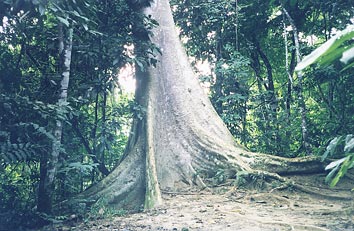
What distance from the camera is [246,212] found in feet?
12.8

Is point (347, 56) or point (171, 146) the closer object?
point (347, 56)

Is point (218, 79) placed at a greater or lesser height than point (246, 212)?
greater

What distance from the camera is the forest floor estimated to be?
10.9 feet

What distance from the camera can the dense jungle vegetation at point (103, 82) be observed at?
3740 mm

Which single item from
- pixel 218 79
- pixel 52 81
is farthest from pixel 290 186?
pixel 218 79

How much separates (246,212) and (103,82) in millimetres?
2875

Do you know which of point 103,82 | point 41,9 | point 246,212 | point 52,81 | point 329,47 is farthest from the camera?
point 103,82

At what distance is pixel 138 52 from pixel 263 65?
603 centimetres

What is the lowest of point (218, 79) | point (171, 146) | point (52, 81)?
point (171, 146)

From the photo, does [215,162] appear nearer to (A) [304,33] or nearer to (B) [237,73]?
(B) [237,73]

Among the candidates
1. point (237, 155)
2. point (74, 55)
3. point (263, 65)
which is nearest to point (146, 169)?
point (237, 155)

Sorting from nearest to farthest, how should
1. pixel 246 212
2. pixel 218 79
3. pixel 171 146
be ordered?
1. pixel 246 212
2. pixel 171 146
3. pixel 218 79

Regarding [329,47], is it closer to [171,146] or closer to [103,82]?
[103,82]

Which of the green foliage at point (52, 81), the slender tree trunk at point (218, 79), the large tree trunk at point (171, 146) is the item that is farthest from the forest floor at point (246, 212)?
the slender tree trunk at point (218, 79)
